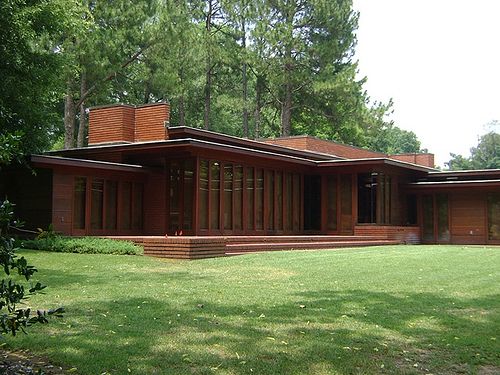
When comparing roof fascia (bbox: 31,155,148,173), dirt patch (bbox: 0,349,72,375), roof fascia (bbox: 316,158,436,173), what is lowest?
dirt patch (bbox: 0,349,72,375)

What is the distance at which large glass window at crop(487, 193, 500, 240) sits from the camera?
2516 cm

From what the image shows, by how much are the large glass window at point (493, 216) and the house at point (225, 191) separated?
45 millimetres

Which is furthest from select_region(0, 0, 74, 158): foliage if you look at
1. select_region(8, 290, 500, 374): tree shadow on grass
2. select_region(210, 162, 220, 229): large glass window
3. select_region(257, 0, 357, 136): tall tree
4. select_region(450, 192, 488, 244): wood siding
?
select_region(257, 0, 357, 136): tall tree

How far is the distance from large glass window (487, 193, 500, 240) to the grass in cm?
1485

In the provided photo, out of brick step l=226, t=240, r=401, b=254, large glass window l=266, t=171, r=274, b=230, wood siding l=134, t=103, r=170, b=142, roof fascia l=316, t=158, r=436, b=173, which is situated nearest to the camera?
brick step l=226, t=240, r=401, b=254

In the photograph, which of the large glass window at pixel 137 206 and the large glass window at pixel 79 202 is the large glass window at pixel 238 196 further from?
the large glass window at pixel 79 202

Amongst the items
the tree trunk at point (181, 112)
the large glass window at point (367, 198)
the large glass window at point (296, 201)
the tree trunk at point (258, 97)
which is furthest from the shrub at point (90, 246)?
the tree trunk at point (258, 97)

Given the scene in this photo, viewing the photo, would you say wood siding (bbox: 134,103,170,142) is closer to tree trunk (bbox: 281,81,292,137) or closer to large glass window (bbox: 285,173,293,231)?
large glass window (bbox: 285,173,293,231)

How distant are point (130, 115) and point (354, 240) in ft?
31.9

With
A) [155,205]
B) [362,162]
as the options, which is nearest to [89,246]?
[155,205]

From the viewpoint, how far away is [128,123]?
22.7m

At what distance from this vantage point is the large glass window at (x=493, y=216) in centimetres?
2516

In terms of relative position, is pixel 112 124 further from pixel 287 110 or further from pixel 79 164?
pixel 287 110

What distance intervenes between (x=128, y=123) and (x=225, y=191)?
209 inches
